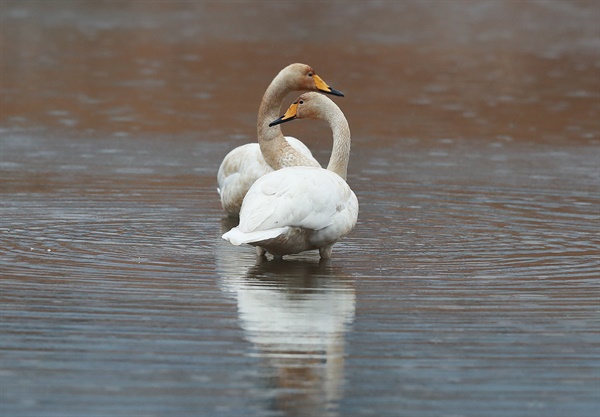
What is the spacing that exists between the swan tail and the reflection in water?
0.28 m

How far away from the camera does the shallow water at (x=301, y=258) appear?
6.65 metres

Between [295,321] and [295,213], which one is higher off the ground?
[295,213]

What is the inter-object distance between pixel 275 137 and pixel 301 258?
1630mm

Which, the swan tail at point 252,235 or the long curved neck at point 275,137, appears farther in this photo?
the long curved neck at point 275,137

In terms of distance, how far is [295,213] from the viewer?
939cm

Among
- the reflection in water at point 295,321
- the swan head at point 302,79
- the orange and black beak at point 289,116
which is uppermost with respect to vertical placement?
the swan head at point 302,79

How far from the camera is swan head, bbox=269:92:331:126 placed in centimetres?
1139

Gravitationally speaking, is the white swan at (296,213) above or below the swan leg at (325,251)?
above

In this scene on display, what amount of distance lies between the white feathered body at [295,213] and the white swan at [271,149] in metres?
1.59

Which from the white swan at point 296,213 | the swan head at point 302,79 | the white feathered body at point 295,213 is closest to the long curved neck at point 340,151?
the swan head at point 302,79

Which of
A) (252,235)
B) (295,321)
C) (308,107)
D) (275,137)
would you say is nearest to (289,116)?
(308,107)

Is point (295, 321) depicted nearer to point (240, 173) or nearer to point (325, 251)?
point (325, 251)

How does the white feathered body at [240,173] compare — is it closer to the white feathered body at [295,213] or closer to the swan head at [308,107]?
the swan head at [308,107]

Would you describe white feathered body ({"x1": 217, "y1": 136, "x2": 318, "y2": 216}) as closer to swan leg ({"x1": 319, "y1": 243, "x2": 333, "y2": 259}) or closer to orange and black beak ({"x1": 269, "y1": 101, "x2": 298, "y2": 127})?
orange and black beak ({"x1": 269, "y1": 101, "x2": 298, "y2": 127})
